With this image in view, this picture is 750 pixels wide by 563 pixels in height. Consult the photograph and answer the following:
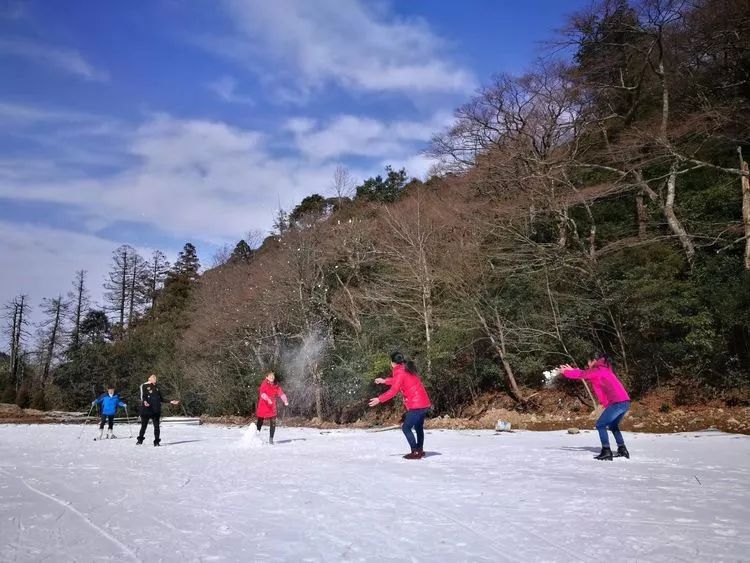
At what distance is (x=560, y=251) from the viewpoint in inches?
780

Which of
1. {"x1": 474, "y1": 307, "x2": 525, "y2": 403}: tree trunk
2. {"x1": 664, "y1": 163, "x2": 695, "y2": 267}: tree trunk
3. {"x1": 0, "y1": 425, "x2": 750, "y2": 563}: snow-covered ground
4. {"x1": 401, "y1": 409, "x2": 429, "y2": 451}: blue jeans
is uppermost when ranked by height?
{"x1": 664, "y1": 163, "x2": 695, "y2": 267}: tree trunk

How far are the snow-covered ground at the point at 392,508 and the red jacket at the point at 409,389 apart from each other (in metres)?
0.94

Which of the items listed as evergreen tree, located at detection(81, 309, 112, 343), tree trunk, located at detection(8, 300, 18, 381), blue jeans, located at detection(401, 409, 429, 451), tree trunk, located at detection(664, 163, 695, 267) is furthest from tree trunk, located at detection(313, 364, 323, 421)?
tree trunk, located at detection(8, 300, 18, 381)

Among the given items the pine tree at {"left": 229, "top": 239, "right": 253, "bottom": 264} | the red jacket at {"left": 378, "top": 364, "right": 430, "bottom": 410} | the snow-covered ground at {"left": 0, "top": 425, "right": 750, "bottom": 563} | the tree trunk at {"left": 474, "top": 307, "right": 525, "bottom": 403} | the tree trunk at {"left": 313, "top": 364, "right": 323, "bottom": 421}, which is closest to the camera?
the snow-covered ground at {"left": 0, "top": 425, "right": 750, "bottom": 563}

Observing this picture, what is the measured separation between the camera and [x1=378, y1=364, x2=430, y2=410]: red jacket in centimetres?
923

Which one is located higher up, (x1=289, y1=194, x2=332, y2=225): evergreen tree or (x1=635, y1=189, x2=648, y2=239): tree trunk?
(x1=289, y1=194, x2=332, y2=225): evergreen tree

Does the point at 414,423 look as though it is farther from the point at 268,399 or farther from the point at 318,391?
the point at 318,391

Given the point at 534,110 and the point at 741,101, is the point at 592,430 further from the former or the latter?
the point at 534,110

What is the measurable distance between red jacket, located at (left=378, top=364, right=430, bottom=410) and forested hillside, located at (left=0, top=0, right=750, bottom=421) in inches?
383

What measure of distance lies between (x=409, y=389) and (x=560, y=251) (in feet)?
40.9

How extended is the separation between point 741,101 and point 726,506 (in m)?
17.5

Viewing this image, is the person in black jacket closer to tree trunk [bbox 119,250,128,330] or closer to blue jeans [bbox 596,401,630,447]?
blue jeans [bbox 596,401,630,447]

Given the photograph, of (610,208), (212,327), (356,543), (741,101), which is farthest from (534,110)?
(212,327)

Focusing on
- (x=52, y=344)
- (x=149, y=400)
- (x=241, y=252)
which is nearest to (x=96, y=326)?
(x=52, y=344)
